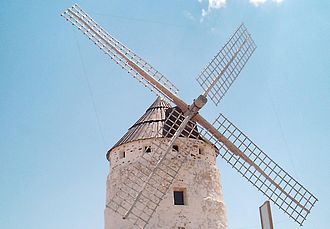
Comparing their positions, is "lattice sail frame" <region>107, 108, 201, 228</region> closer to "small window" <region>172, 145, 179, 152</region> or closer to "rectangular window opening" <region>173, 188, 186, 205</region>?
"small window" <region>172, 145, 179, 152</region>

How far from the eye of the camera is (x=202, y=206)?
14797 mm

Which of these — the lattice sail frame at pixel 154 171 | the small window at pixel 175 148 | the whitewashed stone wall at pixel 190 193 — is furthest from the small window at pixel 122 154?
the small window at pixel 175 148

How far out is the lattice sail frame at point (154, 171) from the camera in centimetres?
1423

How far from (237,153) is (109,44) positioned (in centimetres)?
615

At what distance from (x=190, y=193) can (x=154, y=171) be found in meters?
1.97

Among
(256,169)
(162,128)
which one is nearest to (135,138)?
(162,128)

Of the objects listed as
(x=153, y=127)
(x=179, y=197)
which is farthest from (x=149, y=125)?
(x=179, y=197)

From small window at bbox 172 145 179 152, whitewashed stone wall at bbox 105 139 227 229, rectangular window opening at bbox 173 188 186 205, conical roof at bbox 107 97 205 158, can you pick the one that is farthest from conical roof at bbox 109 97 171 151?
rectangular window opening at bbox 173 188 186 205

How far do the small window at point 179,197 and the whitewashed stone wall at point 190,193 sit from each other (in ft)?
0.68

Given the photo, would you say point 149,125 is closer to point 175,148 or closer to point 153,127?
point 153,127

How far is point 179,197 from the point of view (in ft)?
49.1

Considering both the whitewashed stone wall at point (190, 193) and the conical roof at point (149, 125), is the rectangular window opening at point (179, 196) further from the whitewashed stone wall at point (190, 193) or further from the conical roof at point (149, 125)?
the conical roof at point (149, 125)

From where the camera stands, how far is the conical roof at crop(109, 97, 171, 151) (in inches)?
618

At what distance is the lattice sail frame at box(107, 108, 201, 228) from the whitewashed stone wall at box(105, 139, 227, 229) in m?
0.25
